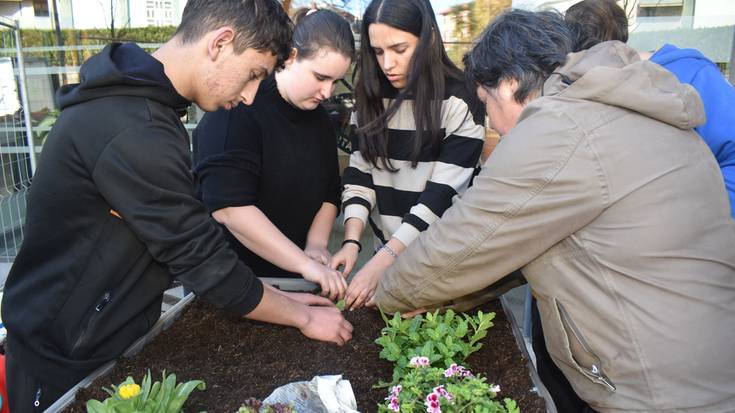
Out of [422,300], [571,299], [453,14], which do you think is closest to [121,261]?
[422,300]

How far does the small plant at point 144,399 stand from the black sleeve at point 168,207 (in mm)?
280

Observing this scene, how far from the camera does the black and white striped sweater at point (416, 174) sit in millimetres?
2045

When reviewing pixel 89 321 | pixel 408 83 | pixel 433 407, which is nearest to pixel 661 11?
pixel 408 83

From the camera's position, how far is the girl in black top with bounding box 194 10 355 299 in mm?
1909

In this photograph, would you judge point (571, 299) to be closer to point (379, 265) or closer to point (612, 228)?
point (612, 228)

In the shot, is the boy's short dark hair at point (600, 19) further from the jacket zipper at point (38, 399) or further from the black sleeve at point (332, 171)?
the jacket zipper at point (38, 399)

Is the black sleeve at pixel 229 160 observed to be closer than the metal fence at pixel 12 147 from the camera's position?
Yes

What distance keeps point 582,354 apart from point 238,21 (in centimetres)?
113

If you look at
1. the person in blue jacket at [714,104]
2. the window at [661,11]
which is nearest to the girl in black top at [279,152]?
the person in blue jacket at [714,104]

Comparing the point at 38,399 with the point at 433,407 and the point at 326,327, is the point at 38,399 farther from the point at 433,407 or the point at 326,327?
the point at 433,407

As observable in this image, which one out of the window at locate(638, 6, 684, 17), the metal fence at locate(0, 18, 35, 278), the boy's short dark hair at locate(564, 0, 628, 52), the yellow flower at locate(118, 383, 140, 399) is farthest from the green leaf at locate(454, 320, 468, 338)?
the window at locate(638, 6, 684, 17)

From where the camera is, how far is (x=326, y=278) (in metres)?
1.95

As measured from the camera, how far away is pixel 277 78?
6.66 feet

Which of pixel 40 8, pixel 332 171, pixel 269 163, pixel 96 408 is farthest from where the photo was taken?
pixel 40 8
